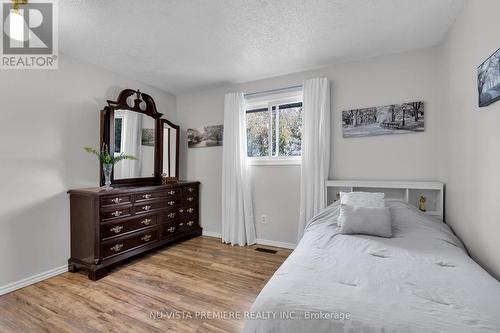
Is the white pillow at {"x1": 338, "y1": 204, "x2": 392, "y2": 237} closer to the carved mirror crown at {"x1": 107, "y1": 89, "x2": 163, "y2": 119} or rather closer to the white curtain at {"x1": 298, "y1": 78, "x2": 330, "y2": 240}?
the white curtain at {"x1": 298, "y1": 78, "x2": 330, "y2": 240}

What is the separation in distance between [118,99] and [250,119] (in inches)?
71.8

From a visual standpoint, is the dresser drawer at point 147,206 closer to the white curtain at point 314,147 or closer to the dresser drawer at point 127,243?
the dresser drawer at point 127,243

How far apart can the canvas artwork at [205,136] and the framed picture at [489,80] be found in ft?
9.68

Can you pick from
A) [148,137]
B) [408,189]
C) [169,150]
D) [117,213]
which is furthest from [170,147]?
[408,189]

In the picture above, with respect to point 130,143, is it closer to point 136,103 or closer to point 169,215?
point 136,103

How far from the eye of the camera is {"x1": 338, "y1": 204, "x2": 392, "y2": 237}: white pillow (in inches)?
74.6

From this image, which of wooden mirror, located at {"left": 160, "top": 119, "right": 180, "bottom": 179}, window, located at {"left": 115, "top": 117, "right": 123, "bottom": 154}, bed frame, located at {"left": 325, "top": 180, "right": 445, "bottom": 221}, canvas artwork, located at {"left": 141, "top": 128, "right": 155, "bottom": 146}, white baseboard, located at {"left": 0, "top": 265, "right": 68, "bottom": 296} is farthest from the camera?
wooden mirror, located at {"left": 160, "top": 119, "right": 180, "bottom": 179}

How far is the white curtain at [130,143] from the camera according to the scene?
9.97 ft

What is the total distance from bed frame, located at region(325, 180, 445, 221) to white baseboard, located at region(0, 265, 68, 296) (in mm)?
3159

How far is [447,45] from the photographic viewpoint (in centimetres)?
223

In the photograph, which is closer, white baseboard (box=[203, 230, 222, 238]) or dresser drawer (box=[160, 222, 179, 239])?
dresser drawer (box=[160, 222, 179, 239])

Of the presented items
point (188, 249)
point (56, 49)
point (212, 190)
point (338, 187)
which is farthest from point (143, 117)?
point (338, 187)

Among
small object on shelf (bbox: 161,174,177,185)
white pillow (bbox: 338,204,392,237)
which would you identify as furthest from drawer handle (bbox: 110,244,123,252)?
white pillow (bbox: 338,204,392,237)

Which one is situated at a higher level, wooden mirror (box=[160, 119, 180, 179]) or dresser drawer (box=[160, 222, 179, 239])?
wooden mirror (box=[160, 119, 180, 179])
